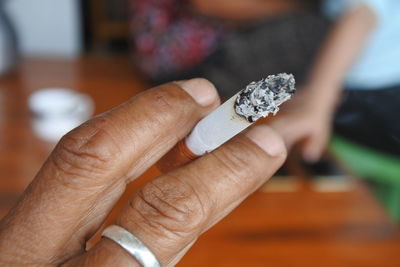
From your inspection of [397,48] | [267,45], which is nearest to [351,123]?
[397,48]

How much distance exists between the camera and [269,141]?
0.77ft

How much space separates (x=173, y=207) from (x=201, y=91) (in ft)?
0.19

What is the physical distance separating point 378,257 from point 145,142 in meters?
0.42

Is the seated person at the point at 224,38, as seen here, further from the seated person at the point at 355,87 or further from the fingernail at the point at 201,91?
the fingernail at the point at 201,91

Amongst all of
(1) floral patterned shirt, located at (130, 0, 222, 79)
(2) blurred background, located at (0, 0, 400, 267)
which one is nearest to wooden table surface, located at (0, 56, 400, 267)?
(2) blurred background, located at (0, 0, 400, 267)

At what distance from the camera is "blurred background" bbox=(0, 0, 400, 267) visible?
550 mm

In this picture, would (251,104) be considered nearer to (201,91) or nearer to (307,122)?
(201,91)

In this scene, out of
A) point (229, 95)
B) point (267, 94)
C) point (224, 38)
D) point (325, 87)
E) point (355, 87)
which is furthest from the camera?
point (224, 38)

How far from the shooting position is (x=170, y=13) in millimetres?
956

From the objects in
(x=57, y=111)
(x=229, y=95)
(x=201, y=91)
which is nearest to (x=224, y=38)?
(x=229, y=95)

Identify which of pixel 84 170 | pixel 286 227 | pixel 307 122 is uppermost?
pixel 84 170

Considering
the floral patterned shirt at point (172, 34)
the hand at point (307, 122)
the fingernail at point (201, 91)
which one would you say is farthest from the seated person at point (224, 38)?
the fingernail at point (201, 91)

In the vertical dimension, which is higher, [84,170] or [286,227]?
[84,170]

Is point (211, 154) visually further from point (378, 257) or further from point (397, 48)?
point (378, 257)
